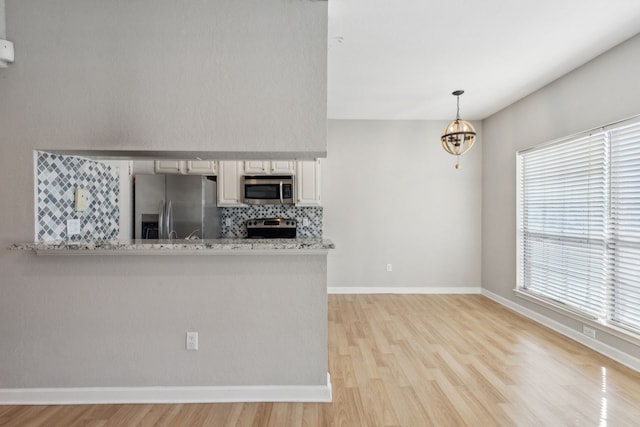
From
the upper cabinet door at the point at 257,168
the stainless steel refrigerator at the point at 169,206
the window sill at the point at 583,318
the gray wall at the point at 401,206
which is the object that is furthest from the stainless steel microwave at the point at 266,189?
the window sill at the point at 583,318

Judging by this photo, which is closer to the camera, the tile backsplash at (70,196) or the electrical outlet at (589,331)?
the tile backsplash at (70,196)

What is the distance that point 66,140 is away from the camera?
2.17m

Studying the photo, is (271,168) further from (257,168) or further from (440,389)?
(440,389)

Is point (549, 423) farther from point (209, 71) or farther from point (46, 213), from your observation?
point (46, 213)

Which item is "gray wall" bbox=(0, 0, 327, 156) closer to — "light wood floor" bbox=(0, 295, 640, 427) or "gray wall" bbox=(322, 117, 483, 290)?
"light wood floor" bbox=(0, 295, 640, 427)

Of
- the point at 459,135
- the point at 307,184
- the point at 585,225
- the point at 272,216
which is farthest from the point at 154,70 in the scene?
the point at 585,225

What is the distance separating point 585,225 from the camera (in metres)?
3.23

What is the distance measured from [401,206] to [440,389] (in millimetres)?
3124

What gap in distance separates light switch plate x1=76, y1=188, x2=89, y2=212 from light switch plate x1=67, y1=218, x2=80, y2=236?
8 cm

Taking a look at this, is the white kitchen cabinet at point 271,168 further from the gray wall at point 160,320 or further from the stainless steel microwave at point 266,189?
the gray wall at point 160,320

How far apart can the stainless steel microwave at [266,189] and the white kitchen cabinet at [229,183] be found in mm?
105

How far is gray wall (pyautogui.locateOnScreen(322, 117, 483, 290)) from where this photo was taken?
509 cm

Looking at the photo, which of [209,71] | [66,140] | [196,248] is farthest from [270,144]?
[66,140]

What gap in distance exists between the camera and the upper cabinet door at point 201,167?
449cm
